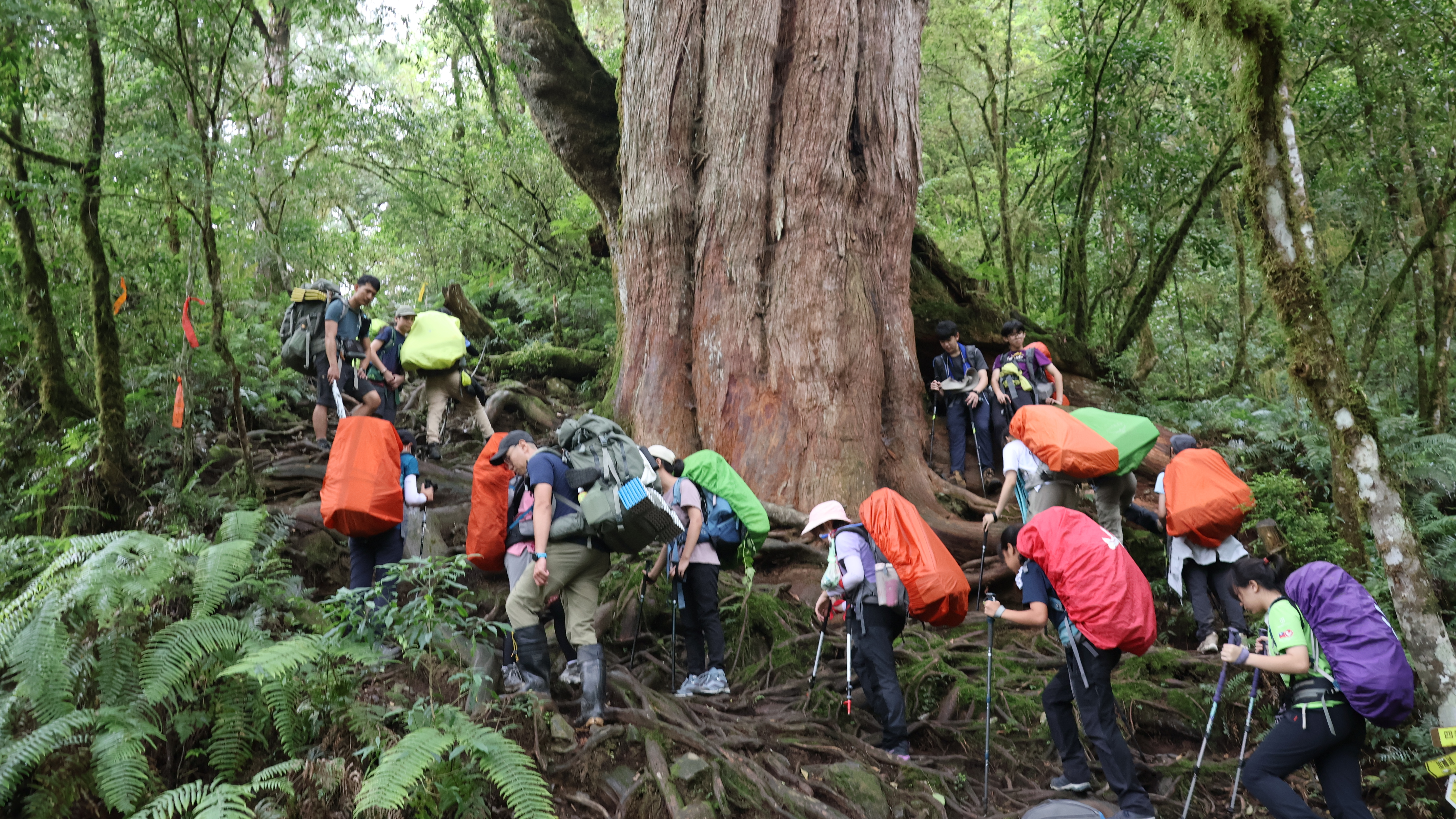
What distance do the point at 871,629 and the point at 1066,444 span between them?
239 cm

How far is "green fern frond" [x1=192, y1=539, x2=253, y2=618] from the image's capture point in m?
4.56

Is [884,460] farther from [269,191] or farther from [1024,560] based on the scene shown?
[269,191]

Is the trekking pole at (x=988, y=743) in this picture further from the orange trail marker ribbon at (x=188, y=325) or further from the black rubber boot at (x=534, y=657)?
the orange trail marker ribbon at (x=188, y=325)

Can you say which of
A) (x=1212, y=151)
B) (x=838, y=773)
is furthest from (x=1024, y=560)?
(x=1212, y=151)

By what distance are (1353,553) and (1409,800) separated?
1872 mm

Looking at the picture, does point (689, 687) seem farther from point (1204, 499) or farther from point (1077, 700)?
point (1204, 499)

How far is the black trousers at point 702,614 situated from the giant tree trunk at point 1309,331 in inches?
173

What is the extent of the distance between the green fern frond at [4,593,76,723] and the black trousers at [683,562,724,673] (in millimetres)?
3453

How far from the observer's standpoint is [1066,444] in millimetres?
6621

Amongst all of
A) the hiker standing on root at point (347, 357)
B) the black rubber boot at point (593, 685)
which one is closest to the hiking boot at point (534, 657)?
the black rubber boot at point (593, 685)

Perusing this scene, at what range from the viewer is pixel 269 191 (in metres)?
10.4

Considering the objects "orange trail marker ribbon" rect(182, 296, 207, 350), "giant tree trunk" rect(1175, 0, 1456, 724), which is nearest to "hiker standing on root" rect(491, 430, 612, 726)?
"orange trail marker ribbon" rect(182, 296, 207, 350)

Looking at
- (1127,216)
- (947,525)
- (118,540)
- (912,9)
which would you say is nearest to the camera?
(118,540)

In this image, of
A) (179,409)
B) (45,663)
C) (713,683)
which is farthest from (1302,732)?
(179,409)
